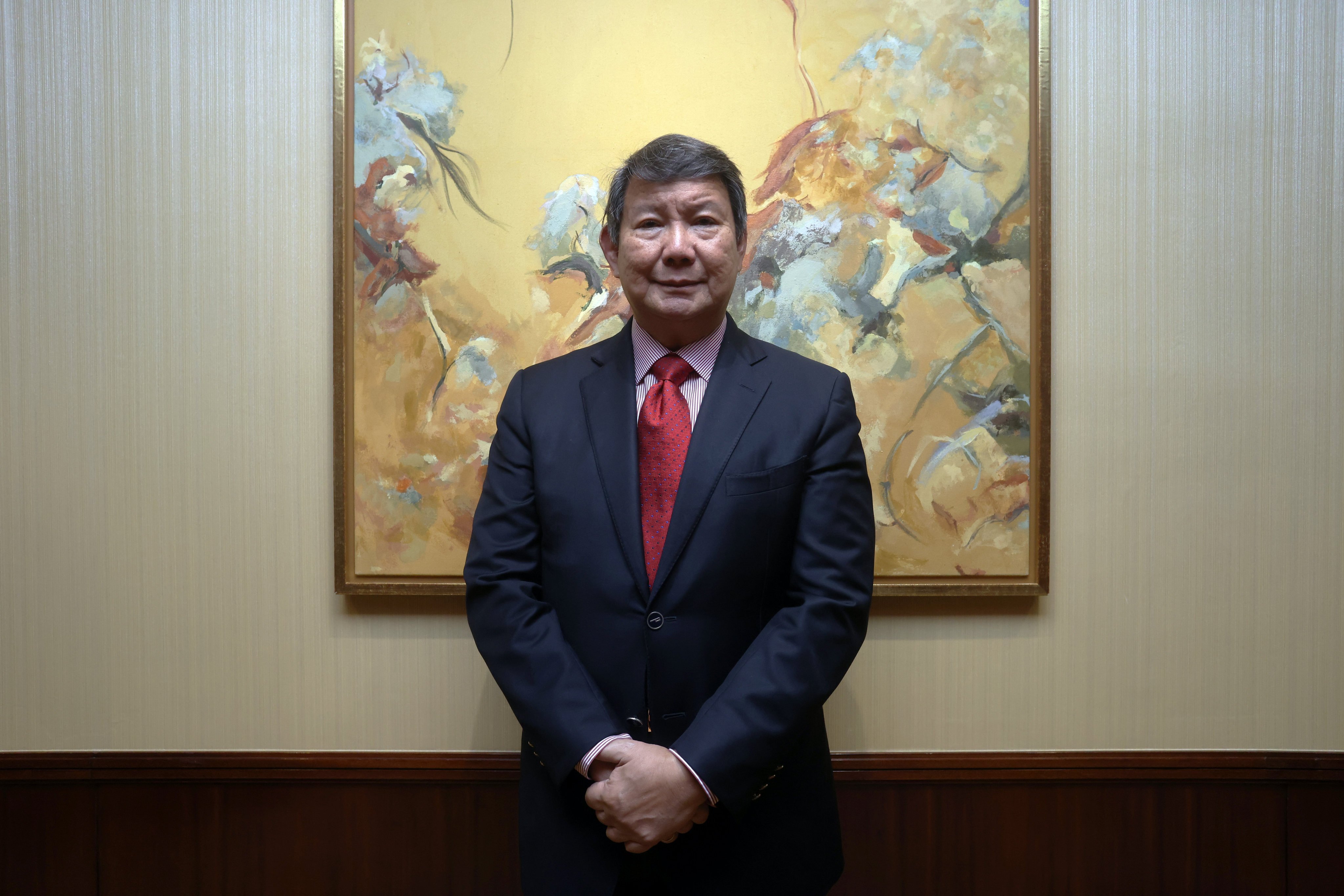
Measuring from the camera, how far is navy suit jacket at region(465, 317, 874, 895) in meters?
1.40

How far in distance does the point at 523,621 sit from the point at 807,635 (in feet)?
1.71

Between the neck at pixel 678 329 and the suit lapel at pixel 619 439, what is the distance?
0.19ft

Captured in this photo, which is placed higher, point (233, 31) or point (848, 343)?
point (233, 31)

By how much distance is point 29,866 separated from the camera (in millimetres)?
1988

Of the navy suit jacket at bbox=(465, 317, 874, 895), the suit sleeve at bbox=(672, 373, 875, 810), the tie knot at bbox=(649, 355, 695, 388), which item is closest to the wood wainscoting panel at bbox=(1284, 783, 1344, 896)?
the navy suit jacket at bbox=(465, 317, 874, 895)

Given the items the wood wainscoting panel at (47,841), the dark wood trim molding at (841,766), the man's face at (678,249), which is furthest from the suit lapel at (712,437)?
the wood wainscoting panel at (47,841)

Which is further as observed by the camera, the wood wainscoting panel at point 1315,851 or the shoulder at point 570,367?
the wood wainscoting panel at point 1315,851

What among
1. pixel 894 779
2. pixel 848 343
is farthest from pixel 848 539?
pixel 894 779

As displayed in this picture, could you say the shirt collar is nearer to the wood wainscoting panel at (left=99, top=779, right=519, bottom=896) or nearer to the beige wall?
the beige wall

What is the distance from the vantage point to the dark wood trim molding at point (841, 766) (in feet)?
6.48

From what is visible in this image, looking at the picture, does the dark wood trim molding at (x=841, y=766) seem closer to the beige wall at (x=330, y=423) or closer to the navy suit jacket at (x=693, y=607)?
the beige wall at (x=330, y=423)

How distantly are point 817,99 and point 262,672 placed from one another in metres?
2.02

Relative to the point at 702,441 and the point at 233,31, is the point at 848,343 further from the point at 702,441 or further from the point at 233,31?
the point at 233,31

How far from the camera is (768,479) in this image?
1461 mm
